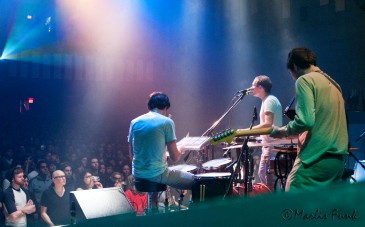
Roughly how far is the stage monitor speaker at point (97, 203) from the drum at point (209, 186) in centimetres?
56

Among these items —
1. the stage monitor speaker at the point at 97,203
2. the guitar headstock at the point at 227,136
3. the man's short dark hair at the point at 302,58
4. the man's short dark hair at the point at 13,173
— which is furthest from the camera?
the man's short dark hair at the point at 13,173

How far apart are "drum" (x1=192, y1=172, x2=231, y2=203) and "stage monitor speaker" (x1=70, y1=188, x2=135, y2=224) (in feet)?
1.85

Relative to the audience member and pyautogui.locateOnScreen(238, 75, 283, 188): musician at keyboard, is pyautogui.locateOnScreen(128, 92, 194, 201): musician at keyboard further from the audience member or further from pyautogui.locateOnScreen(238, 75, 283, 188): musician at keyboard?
the audience member

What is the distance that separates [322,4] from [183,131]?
6.12 metres

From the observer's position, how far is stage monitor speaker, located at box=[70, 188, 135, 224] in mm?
3490

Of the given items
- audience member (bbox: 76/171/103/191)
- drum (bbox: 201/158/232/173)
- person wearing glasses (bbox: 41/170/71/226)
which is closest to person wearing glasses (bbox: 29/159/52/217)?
audience member (bbox: 76/171/103/191)

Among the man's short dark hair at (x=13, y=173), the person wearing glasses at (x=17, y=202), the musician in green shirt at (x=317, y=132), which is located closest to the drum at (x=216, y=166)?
the musician in green shirt at (x=317, y=132)

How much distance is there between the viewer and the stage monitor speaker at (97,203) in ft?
11.5

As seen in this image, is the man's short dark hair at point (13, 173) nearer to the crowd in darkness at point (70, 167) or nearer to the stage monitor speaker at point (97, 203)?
the crowd in darkness at point (70, 167)

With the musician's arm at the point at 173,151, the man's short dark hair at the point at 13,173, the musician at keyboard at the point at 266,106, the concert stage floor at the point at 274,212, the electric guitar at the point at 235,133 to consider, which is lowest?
the man's short dark hair at the point at 13,173

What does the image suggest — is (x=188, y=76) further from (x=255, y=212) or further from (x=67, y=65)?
(x=255, y=212)

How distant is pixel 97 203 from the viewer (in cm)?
359

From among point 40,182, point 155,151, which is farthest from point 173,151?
point 40,182

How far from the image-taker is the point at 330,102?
219 cm
